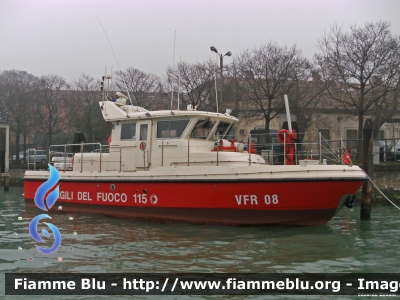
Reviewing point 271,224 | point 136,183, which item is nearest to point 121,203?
point 136,183

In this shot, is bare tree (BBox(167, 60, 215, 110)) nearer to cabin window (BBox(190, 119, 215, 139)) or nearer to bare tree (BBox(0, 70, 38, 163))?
bare tree (BBox(0, 70, 38, 163))

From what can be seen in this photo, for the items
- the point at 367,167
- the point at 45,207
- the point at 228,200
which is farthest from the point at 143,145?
the point at 367,167

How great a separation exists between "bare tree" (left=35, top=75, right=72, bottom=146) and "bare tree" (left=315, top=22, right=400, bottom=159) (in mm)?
21491

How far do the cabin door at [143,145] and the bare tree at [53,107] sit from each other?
82.2 ft

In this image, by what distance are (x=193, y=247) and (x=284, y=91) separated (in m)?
19.8

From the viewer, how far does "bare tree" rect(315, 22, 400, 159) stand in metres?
24.4

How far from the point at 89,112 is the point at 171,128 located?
24.0 meters

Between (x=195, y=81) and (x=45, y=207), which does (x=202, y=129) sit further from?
(x=195, y=81)

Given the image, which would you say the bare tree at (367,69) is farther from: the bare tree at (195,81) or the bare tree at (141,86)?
the bare tree at (141,86)

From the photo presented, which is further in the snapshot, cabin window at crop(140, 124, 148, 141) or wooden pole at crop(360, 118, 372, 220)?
wooden pole at crop(360, 118, 372, 220)

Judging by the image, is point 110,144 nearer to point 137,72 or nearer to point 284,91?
point 284,91

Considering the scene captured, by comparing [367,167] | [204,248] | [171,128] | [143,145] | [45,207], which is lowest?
[204,248]

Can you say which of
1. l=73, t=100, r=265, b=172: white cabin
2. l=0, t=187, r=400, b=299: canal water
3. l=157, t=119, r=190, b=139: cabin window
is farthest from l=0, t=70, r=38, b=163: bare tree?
l=157, t=119, r=190, b=139: cabin window

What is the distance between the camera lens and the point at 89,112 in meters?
36.5
